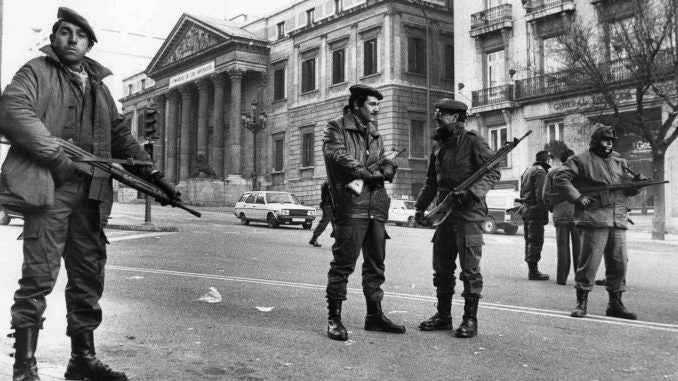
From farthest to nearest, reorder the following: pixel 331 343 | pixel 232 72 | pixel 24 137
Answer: pixel 232 72 → pixel 331 343 → pixel 24 137

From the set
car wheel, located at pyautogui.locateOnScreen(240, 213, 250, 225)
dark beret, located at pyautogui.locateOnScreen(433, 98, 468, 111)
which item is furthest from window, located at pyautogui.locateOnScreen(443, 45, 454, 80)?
dark beret, located at pyautogui.locateOnScreen(433, 98, 468, 111)

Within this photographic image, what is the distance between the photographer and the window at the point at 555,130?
2764 cm

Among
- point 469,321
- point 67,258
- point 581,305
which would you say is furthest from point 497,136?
point 67,258

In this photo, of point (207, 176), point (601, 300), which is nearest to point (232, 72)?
point (207, 176)

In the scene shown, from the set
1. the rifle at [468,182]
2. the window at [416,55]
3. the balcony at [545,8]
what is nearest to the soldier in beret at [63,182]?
the rifle at [468,182]

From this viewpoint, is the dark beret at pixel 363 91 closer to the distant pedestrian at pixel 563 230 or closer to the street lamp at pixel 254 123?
the distant pedestrian at pixel 563 230

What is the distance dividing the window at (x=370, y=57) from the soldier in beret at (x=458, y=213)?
1309 inches

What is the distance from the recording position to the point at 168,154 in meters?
56.5

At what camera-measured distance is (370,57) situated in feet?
127

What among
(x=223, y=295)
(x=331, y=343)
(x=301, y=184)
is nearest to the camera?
(x=331, y=343)

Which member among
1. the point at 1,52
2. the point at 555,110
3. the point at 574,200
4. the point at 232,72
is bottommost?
the point at 574,200

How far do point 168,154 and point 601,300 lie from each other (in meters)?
52.5

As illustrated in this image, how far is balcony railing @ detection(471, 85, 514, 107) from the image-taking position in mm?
29781

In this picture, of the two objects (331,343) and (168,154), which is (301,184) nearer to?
(168,154)
